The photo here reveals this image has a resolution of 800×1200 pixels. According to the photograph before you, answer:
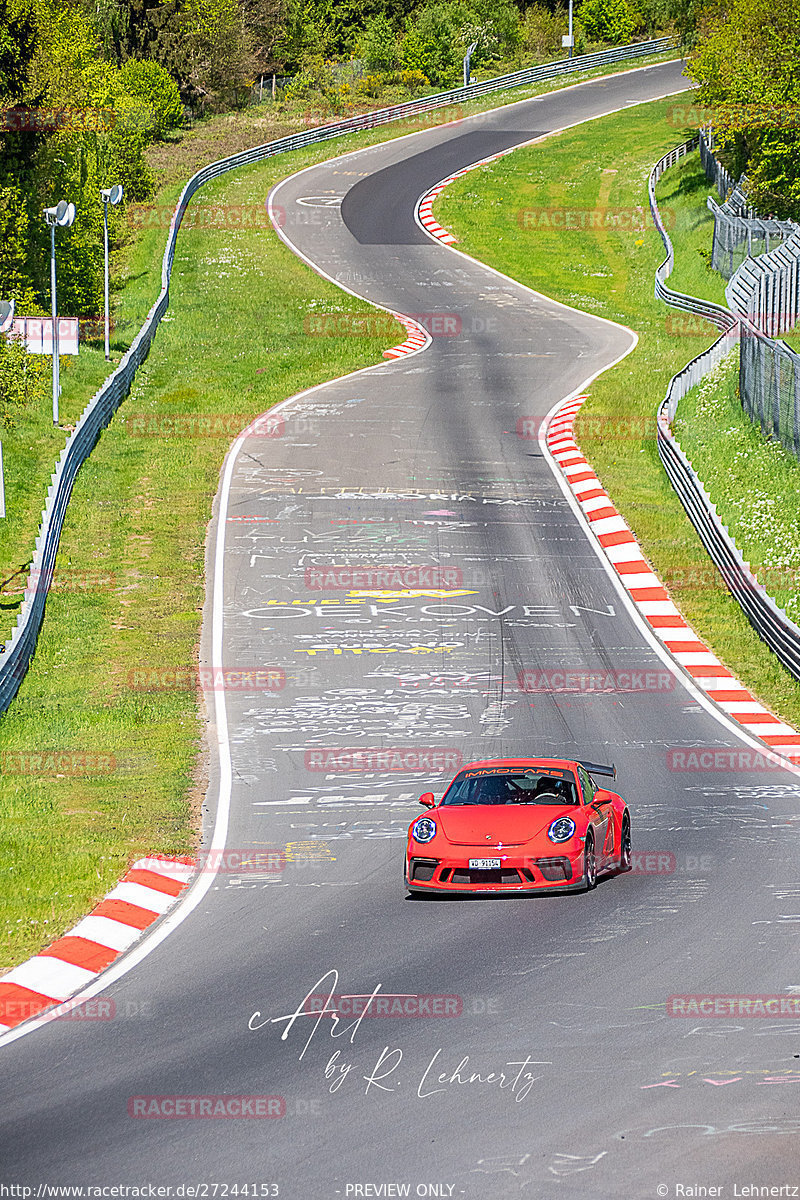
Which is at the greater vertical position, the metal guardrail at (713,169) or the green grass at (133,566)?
the metal guardrail at (713,169)

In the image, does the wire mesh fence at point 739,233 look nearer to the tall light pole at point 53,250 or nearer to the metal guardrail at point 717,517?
the metal guardrail at point 717,517

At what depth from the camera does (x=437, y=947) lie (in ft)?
40.9

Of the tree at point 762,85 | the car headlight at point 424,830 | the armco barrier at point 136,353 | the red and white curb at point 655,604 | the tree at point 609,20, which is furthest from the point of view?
the tree at point 609,20

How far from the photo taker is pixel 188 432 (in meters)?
39.7

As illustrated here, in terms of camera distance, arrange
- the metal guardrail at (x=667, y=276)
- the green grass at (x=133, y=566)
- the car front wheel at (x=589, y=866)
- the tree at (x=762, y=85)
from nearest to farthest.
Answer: the car front wheel at (x=589, y=866)
the green grass at (x=133, y=566)
the metal guardrail at (x=667, y=276)
the tree at (x=762, y=85)

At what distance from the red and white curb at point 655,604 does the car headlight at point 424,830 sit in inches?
274

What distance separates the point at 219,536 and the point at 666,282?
3066 centimetres

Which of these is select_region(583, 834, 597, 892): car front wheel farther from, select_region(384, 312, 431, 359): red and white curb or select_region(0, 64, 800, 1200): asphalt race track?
select_region(384, 312, 431, 359): red and white curb

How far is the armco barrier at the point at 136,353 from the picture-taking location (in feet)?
77.4

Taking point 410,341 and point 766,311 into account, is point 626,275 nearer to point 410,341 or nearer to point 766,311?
point 410,341

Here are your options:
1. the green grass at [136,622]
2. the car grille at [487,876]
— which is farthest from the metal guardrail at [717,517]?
the car grille at [487,876]

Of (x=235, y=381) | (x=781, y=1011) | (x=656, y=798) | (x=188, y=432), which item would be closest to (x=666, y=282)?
(x=235, y=381)

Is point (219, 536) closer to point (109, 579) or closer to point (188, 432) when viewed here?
point (109, 579)

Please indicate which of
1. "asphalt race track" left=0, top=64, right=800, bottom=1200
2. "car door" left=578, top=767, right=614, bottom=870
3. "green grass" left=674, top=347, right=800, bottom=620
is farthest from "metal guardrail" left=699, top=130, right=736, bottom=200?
"car door" left=578, top=767, right=614, bottom=870
